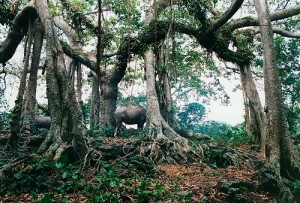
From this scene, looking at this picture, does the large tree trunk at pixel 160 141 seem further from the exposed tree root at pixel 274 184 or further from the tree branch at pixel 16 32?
the tree branch at pixel 16 32

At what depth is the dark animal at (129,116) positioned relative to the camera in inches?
535

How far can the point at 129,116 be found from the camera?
45.1 ft

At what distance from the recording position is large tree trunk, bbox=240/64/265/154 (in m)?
10.6

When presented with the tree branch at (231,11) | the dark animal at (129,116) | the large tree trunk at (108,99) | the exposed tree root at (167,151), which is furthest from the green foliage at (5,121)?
the tree branch at (231,11)

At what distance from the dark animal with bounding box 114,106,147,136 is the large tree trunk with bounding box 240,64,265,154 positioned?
4730 mm

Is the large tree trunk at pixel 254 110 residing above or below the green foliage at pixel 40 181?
above

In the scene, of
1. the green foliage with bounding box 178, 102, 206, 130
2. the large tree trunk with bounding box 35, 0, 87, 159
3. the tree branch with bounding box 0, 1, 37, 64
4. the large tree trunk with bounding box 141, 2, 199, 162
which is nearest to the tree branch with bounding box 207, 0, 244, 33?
the large tree trunk with bounding box 141, 2, 199, 162

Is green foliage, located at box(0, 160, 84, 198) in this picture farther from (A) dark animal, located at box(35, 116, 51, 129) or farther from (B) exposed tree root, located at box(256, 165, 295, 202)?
(A) dark animal, located at box(35, 116, 51, 129)

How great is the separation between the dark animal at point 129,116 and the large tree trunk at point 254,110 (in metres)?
4.73

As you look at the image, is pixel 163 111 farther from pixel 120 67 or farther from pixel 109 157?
pixel 109 157

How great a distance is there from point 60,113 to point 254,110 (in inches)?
256

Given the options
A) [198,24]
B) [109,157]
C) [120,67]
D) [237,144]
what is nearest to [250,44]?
[198,24]

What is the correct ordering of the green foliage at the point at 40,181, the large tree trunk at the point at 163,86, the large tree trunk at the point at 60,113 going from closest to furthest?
the green foliage at the point at 40,181
the large tree trunk at the point at 60,113
the large tree trunk at the point at 163,86

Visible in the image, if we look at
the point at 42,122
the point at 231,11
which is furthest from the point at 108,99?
the point at 231,11
